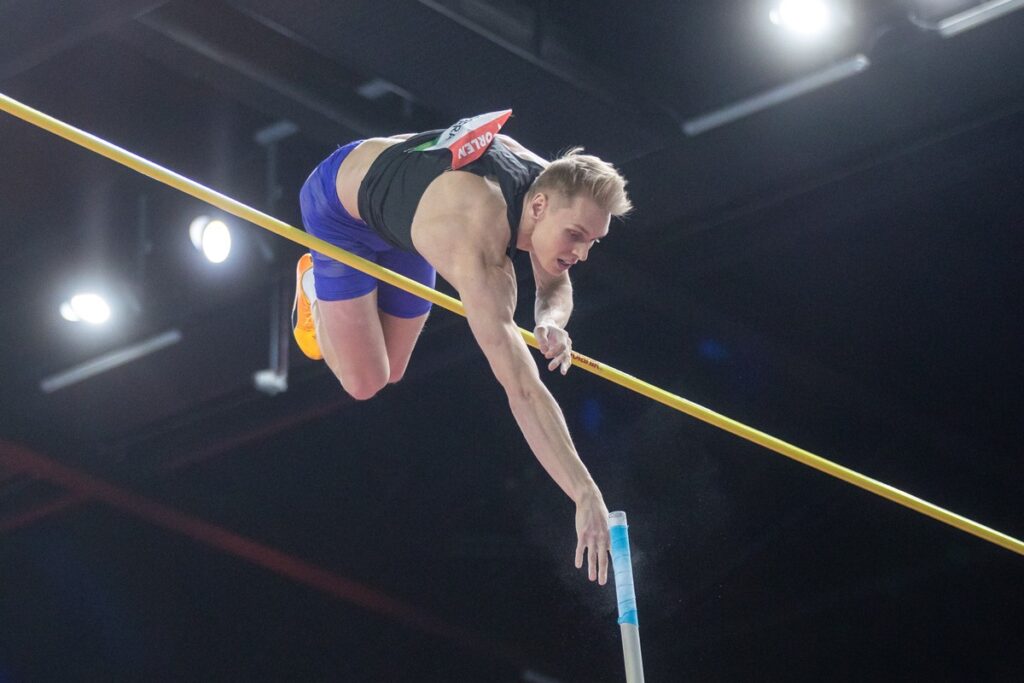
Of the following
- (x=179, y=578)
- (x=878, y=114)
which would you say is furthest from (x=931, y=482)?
(x=179, y=578)

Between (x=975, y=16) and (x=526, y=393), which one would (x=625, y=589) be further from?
(x=975, y=16)

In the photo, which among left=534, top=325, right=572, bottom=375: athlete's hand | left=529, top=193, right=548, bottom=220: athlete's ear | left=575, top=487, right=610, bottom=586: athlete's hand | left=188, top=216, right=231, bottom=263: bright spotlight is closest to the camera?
left=575, top=487, right=610, bottom=586: athlete's hand

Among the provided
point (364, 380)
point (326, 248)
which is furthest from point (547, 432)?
point (364, 380)

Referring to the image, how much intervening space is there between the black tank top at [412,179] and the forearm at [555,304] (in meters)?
0.27

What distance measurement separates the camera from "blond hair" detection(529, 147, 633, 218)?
2.72m

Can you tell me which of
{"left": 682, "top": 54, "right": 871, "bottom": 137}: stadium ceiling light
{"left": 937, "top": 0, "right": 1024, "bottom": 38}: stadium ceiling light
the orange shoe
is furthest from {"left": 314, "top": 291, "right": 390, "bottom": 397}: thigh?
{"left": 937, "top": 0, "right": 1024, "bottom": 38}: stadium ceiling light

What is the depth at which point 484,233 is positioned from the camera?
2701mm

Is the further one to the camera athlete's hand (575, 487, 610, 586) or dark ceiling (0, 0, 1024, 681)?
dark ceiling (0, 0, 1024, 681)

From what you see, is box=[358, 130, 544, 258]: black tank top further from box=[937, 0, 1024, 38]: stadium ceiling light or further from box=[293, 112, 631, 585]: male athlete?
box=[937, 0, 1024, 38]: stadium ceiling light

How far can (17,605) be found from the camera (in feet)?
22.7

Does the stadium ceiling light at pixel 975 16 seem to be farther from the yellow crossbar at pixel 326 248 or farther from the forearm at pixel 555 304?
the forearm at pixel 555 304

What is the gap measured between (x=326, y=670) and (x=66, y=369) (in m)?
2.48

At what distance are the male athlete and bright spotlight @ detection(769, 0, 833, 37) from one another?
1391 mm

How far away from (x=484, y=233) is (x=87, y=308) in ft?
10.9
